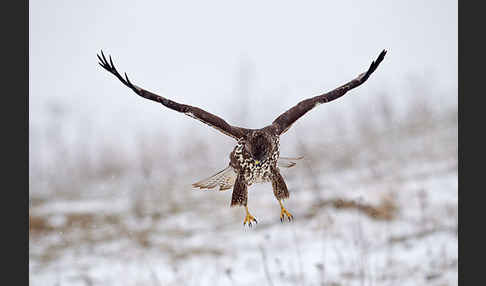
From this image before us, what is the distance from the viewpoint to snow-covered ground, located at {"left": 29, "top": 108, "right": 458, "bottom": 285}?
19.3 feet

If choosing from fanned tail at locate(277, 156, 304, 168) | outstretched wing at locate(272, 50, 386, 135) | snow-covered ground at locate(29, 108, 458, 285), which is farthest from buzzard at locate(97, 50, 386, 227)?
snow-covered ground at locate(29, 108, 458, 285)

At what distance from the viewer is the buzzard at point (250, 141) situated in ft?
8.66

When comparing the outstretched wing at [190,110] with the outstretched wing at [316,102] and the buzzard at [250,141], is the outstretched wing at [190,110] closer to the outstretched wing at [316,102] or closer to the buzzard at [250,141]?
the buzzard at [250,141]

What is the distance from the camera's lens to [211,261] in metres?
7.46

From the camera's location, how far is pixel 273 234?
29.3 ft

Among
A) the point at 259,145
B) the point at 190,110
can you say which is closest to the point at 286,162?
the point at 259,145

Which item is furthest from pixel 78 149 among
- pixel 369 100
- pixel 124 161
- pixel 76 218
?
pixel 369 100

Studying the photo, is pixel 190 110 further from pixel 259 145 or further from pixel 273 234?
pixel 273 234

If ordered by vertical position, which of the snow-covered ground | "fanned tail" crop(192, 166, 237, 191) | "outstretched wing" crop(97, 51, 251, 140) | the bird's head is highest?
"outstretched wing" crop(97, 51, 251, 140)

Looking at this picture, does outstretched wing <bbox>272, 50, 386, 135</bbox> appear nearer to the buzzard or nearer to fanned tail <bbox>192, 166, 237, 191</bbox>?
the buzzard

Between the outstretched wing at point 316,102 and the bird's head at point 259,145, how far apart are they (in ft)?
0.73

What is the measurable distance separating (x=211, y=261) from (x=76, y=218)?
8.10 m

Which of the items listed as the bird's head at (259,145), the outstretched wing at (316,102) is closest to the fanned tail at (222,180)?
the bird's head at (259,145)

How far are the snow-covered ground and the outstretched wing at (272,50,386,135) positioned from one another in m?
0.87
